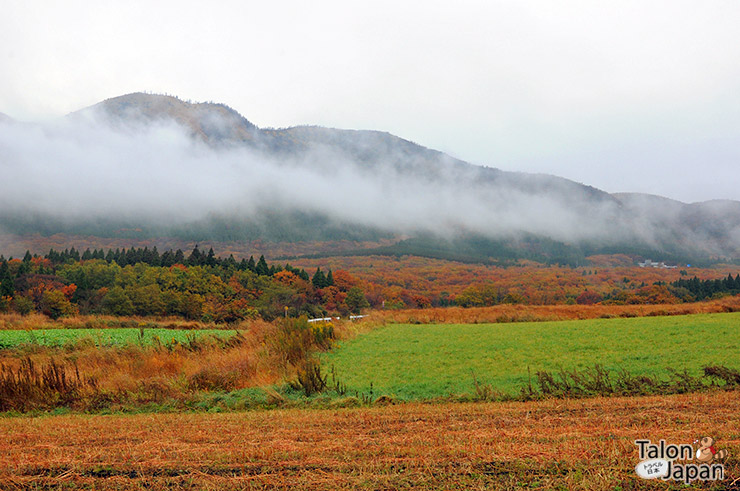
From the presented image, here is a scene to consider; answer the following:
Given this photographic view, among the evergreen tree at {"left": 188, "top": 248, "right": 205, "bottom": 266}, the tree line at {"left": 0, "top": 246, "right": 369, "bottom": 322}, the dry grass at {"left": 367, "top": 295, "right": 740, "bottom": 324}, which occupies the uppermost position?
the evergreen tree at {"left": 188, "top": 248, "right": 205, "bottom": 266}

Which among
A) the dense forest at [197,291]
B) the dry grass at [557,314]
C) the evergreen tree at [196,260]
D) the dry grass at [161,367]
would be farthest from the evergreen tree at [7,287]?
the dry grass at [557,314]

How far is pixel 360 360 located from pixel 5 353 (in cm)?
1516

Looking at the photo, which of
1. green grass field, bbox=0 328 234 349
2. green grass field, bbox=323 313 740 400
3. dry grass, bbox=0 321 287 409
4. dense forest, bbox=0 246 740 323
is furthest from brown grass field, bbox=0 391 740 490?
dense forest, bbox=0 246 740 323

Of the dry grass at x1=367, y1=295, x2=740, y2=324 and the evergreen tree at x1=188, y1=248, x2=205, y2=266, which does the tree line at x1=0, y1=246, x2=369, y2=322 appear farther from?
the dry grass at x1=367, y1=295, x2=740, y2=324

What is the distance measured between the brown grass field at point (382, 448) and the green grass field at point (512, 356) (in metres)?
3.58

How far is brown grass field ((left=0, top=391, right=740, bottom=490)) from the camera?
4570mm

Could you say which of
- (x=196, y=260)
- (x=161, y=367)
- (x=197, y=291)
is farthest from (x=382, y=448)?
(x=196, y=260)

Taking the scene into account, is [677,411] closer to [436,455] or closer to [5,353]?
[436,455]

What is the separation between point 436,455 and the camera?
5.20 metres

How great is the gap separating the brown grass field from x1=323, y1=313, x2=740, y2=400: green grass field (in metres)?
3.58

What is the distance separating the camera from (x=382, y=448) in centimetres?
563

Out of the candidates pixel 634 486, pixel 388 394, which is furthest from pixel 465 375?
pixel 634 486

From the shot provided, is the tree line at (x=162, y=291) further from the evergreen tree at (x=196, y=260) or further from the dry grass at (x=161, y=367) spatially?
the dry grass at (x=161, y=367)

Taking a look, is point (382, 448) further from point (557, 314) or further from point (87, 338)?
point (557, 314)
